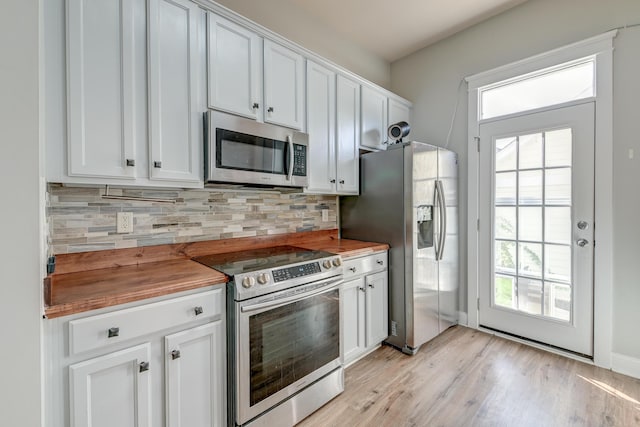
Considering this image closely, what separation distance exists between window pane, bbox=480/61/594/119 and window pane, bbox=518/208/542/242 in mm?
960

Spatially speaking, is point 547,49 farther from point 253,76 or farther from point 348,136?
point 253,76

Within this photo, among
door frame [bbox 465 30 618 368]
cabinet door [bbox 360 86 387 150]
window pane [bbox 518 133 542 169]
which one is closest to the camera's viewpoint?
door frame [bbox 465 30 618 368]

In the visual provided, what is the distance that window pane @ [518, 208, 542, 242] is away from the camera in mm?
2527

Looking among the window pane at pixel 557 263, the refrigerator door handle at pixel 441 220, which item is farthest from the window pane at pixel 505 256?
the refrigerator door handle at pixel 441 220

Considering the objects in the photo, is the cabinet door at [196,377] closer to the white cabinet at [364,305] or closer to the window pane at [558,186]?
the white cabinet at [364,305]

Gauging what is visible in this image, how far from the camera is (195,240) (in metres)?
1.95

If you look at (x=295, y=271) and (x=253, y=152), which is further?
(x=253, y=152)

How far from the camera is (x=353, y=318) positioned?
2.22m

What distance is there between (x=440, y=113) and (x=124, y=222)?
3166 millimetres

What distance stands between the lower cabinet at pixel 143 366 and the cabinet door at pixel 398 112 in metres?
2.61

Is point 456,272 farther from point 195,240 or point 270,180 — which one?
point 195,240

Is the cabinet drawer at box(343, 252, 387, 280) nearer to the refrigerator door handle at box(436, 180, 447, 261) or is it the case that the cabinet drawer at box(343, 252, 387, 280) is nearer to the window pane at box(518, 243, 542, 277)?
the refrigerator door handle at box(436, 180, 447, 261)

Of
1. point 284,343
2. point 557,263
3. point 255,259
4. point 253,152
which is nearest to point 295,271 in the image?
point 255,259

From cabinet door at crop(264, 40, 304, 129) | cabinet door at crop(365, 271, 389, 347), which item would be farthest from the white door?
cabinet door at crop(264, 40, 304, 129)
